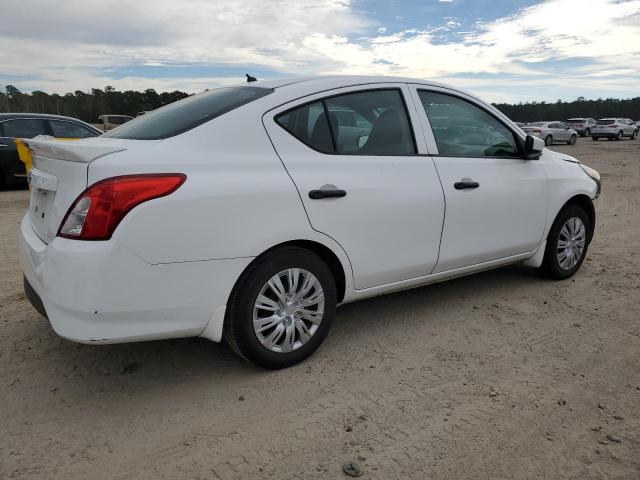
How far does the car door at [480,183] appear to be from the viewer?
3.74m

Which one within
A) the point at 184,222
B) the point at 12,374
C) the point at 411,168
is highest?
the point at 411,168

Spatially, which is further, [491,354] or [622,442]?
[491,354]

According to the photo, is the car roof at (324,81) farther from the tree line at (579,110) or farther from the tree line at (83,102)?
the tree line at (579,110)

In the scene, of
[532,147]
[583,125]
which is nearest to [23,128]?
[532,147]

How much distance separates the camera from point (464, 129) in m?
3.96

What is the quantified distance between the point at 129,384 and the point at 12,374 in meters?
0.70

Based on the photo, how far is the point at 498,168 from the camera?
4059mm

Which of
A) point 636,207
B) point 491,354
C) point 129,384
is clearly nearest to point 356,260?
point 491,354

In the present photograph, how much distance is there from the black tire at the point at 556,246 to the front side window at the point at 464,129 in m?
0.82

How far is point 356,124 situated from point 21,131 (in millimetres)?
9569

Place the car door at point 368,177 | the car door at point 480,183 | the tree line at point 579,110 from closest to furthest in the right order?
the car door at point 368,177
the car door at point 480,183
the tree line at point 579,110

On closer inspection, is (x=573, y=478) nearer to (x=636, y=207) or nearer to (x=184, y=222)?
(x=184, y=222)

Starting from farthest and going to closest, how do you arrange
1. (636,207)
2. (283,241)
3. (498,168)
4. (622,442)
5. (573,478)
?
(636,207)
(498,168)
(283,241)
(622,442)
(573,478)

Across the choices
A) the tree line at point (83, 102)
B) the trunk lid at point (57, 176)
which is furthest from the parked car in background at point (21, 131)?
the tree line at point (83, 102)
